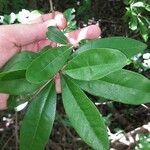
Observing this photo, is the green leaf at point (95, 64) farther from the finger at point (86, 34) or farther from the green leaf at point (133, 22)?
the green leaf at point (133, 22)

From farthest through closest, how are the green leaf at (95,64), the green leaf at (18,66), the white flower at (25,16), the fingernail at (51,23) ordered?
the white flower at (25,16) < the fingernail at (51,23) < the green leaf at (18,66) < the green leaf at (95,64)

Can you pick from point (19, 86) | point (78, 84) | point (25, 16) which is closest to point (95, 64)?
point (78, 84)

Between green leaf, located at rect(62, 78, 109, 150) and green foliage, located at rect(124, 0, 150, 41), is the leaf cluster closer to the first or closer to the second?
green leaf, located at rect(62, 78, 109, 150)

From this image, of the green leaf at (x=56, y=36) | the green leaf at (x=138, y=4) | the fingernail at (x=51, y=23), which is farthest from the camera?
the green leaf at (x=138, y=4)

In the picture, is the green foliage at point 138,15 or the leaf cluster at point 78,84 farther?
the green foliage at point 138,15

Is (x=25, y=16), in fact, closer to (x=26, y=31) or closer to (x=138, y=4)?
(x=26, y=31)

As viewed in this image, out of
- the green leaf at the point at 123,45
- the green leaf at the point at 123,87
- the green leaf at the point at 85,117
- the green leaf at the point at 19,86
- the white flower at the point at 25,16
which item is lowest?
the green leaf at the point at 85,117

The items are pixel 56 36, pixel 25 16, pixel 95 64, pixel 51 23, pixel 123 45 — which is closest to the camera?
pixel 95 64

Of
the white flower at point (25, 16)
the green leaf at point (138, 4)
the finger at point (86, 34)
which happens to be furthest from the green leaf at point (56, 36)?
the green leaf at point (138, 4)
